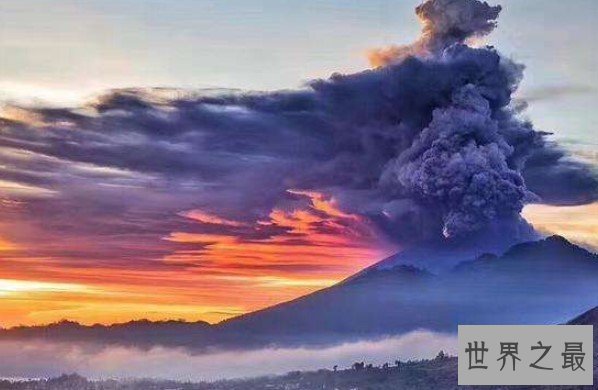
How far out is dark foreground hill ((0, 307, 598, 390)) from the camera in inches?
216

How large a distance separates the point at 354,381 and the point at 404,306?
45 cm

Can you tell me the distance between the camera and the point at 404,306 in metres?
5.64

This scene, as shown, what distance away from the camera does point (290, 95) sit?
18.2 feet

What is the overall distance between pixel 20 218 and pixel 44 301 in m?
0.42

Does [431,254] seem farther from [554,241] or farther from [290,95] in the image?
[290,95]

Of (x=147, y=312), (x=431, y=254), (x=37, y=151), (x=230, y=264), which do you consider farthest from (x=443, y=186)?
(x=37, y=151)

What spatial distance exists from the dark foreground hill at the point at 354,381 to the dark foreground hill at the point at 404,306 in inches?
6.4

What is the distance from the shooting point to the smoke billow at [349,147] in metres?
5.45
